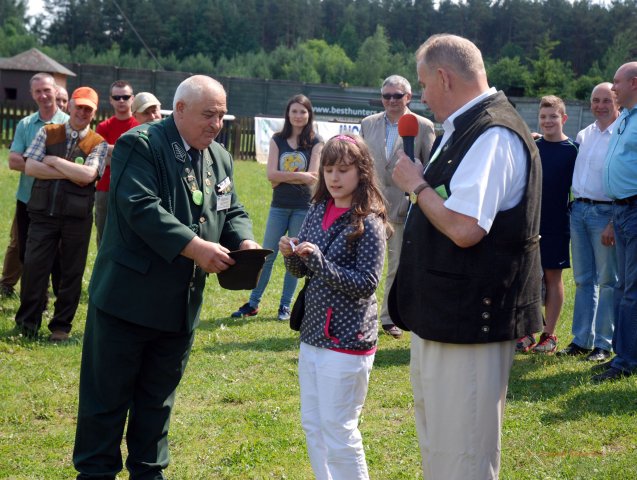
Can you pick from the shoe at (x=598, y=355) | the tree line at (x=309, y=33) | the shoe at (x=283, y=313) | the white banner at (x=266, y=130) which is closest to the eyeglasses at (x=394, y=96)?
the shoe at (x=283, y=313)

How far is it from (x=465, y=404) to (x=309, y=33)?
288 ft

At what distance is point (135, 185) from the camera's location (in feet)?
12.7

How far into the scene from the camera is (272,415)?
5480 millimetres

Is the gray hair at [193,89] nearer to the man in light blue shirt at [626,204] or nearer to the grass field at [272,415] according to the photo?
the grass field at [272,415]

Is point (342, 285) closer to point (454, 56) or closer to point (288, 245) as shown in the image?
point (288, 245)

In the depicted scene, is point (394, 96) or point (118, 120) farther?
point (118, 120)

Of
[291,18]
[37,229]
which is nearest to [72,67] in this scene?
[37,229]

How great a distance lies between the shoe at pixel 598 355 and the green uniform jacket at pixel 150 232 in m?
4.30

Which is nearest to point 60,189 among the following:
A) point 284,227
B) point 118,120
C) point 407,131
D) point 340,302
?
point 118,120

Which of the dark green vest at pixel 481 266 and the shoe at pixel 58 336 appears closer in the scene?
the dark green vest at pixel 481 266

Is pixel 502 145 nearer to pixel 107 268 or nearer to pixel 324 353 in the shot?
pixel 324 353

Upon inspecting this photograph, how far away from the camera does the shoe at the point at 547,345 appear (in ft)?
24.2

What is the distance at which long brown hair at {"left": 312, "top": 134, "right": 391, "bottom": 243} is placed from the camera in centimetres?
402

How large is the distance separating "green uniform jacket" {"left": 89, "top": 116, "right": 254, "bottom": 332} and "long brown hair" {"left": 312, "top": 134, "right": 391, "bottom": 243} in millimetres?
731
